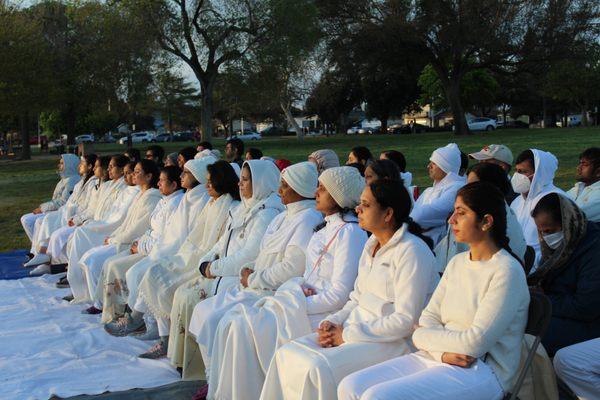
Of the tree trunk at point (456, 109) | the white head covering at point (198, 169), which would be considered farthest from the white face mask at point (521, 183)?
the tree trunk at point (456, 109)

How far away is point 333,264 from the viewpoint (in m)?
4.63

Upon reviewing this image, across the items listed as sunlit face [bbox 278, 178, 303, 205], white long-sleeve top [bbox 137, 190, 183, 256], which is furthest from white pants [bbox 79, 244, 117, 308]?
sunlit face [bbox 278, 178, 303, 205]

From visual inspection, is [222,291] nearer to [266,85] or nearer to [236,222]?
[236,222]

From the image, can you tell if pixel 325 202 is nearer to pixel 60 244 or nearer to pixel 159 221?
pixel 159 221

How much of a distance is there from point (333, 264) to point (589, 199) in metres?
2.71

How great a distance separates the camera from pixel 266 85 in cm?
3297

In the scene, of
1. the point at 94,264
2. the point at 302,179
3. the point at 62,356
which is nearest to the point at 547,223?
the point at 302,179

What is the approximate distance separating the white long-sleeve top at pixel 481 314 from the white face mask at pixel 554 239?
813 millimetres

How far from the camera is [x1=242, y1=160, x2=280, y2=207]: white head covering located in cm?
595

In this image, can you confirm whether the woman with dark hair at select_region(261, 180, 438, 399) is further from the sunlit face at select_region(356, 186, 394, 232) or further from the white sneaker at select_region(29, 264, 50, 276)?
the white sneaker at select_region(29, 264, 50, 276)

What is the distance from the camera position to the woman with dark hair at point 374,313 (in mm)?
3730

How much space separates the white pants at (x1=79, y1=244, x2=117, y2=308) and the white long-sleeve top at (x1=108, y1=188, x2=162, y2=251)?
0.12 meters

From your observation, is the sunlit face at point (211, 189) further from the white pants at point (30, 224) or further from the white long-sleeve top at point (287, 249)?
the white pants at point (30, 224)

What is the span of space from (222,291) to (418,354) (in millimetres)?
2200
